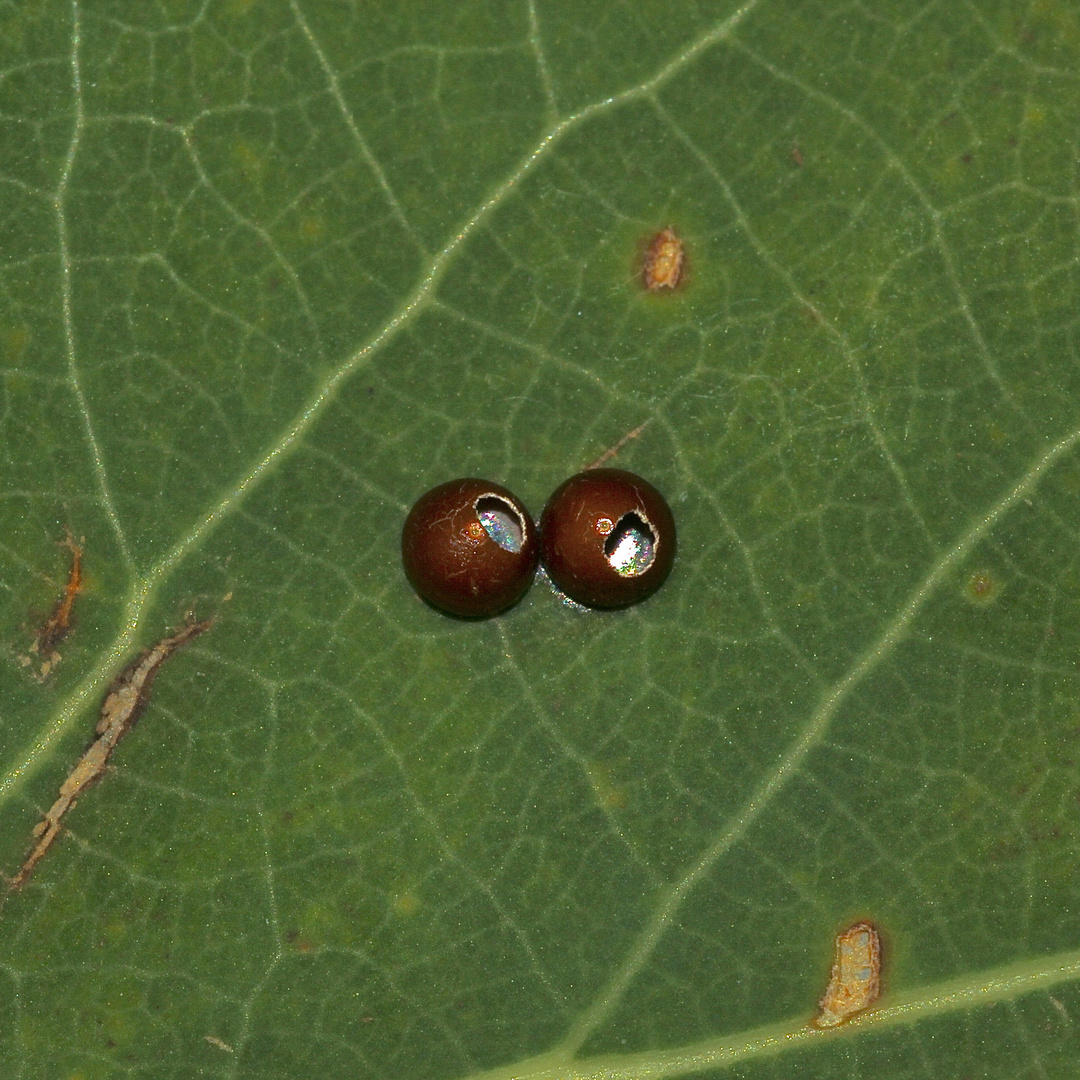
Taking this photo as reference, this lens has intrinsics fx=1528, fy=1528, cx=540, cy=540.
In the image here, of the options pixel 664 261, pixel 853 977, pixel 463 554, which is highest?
pixel 664 261

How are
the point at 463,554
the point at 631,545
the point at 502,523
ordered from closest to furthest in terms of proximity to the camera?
the point at 463,554
the point at 631,545
the point at 502,523

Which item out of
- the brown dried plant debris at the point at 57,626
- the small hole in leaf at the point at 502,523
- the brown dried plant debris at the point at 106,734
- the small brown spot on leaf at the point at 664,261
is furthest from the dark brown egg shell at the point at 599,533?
the brown dried plant debris at the point at 57,626

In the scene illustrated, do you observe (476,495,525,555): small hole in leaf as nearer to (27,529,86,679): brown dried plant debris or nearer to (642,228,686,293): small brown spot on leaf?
(642,228,686,293): small brown spot on leaf

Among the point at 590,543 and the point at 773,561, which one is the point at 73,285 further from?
the point at 773,561

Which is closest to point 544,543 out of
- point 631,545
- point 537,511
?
point 537,511

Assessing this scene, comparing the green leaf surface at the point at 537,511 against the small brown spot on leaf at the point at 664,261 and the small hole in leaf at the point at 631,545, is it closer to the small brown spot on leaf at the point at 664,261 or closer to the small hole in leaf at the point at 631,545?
the small brown spot on leaf at the point at 664,261

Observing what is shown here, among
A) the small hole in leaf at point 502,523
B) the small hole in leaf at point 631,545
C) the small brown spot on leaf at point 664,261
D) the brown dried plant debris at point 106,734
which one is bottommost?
the brown dried plant debris at point 106,734

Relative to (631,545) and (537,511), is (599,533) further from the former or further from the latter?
(537,511)

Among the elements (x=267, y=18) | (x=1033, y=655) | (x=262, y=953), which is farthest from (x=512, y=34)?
(x=262, y=953)
